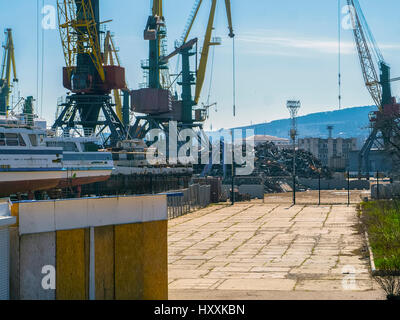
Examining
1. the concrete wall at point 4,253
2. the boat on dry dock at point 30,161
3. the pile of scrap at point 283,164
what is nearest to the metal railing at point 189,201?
the boat on dry dock at point 30,161

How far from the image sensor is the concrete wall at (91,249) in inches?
529

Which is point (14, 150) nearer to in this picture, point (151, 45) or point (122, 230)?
point (122, 230)

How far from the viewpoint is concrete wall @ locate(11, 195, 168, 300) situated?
529 inches

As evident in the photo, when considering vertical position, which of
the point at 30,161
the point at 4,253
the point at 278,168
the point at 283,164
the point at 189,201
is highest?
the point at 30,161

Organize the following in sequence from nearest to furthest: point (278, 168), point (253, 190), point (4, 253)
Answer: point (4, 253)
point (253, 190)
point (278, 168)

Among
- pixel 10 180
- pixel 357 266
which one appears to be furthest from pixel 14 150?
pixel 357 266

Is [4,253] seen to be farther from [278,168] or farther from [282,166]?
[282,166]

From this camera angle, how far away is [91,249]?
578 inches

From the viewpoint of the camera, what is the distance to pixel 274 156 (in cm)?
10781

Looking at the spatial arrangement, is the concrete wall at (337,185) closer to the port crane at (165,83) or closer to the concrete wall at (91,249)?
the port crane at (165,83)

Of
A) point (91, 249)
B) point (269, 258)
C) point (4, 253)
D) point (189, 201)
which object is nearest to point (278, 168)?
point (189, 201)

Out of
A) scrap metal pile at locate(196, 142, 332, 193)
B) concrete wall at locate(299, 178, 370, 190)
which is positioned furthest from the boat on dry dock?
concrete wall at locate(299, 178, 370, 190)

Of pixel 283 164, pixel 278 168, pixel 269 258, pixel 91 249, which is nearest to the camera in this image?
pixel 91 249
